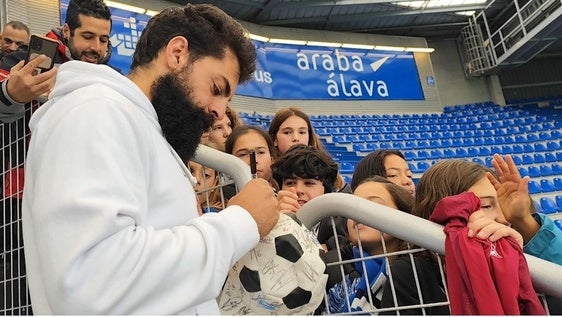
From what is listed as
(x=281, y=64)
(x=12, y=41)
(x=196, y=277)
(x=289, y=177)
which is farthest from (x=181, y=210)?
(x=281, y=64)

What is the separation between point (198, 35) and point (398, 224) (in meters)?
0.57

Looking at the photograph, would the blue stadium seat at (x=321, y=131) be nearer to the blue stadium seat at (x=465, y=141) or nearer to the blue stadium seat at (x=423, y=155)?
the blue stadium seat at (x=423, y=155)

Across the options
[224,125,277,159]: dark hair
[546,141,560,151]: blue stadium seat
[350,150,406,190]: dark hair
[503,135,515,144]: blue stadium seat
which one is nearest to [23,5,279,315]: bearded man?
[224,125,277,159]: dark hair

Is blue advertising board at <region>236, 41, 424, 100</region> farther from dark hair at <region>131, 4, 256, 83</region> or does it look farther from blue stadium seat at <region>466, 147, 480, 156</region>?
dark hair at <region>131, 4, 256, 83</region>

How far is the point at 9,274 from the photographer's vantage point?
1.45 m

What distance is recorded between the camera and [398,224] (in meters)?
1.08

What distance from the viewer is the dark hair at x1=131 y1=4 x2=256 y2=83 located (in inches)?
41.3

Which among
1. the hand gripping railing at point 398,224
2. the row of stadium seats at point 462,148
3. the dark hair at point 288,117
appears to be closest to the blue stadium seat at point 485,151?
the row of stadium seats at point 462,148

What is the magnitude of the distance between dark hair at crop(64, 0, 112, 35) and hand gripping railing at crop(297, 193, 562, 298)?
141 cm

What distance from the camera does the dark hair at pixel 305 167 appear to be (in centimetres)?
192

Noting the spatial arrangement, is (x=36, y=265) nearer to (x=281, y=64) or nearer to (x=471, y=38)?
(x=281, y=64)

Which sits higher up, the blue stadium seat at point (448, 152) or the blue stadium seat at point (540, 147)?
the blue stadium seat at point (448, 152)

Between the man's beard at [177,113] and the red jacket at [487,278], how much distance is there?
0.56 metres

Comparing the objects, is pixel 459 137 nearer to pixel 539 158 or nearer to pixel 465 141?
pixel 465 141
